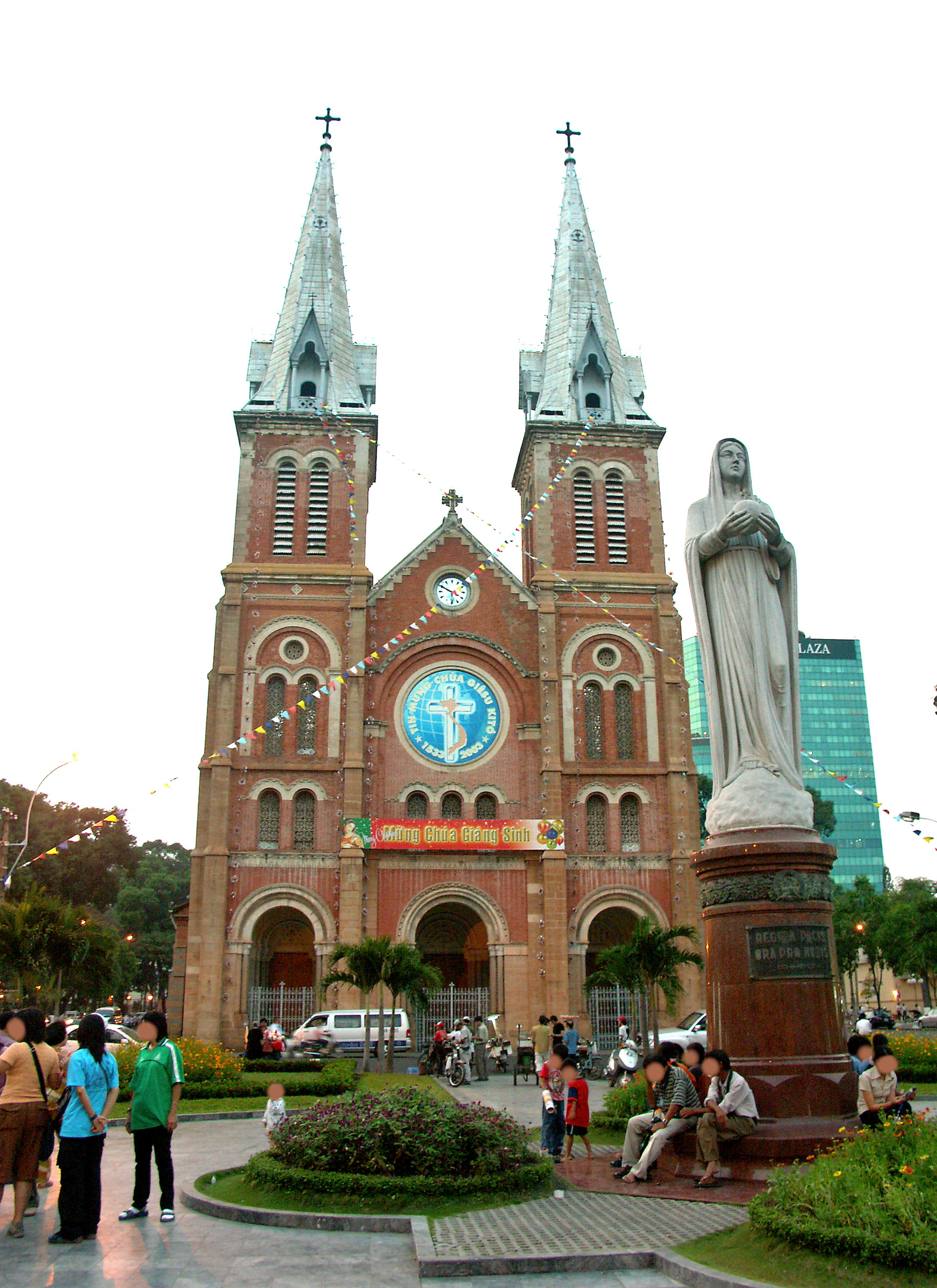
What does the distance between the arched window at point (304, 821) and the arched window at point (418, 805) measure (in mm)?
2970

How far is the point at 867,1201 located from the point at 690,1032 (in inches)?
815

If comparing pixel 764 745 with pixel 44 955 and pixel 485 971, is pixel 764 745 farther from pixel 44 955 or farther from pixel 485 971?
pixel 485 971

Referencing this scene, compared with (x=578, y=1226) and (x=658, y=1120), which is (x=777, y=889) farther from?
(x=578, y=1226)

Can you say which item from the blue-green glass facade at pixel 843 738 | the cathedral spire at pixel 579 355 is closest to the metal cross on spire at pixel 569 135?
the cathedral spire at pixel 579 355

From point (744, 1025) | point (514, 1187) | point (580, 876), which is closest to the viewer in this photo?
point (514, 1187)

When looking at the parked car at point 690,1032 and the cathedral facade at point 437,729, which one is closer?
the parked car at point 690,1032

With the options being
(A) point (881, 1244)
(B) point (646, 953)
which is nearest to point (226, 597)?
(B) point (646, 953)

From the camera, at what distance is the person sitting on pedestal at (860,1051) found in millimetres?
11188

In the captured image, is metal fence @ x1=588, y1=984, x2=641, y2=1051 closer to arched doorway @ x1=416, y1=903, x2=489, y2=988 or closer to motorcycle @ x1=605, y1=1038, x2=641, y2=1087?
arched doorway @ x1=416, y1=903, x2=489, y2=988

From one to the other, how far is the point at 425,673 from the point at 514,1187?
89.7 ft

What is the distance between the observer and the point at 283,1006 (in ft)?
110

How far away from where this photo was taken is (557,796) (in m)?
34.7

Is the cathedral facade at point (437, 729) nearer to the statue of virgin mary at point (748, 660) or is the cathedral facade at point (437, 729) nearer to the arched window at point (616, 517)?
the arched window at point (616, 517)

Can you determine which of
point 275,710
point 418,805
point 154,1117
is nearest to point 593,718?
point 418,805
